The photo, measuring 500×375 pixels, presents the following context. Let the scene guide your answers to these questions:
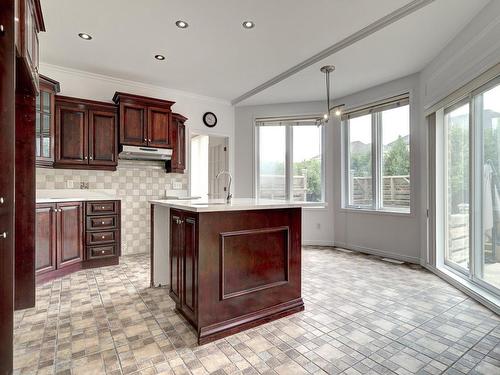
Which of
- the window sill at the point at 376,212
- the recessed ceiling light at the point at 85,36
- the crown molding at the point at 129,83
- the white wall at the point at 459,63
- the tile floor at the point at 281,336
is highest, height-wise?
the recessed ceiling light at the point at 85,36

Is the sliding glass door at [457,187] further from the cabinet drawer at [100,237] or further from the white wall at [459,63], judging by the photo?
the cabinet drawer at [100,237]

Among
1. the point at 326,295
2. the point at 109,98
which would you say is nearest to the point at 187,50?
the point at 109,98

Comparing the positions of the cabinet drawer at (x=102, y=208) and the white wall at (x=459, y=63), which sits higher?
the white wall at (x=459, y=63)

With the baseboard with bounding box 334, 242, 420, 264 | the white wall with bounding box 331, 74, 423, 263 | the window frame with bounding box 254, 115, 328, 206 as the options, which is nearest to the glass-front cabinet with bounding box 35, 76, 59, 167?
the window frame with bounding box 254, 115, 328, 206

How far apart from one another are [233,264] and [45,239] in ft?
7.86

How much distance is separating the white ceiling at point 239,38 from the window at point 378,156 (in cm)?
55

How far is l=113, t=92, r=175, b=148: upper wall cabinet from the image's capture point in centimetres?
393

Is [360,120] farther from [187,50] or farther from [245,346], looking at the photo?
[245,346]

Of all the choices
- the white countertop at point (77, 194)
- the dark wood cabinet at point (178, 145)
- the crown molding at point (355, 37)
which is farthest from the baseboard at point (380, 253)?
the white countertop at point (77, 194)

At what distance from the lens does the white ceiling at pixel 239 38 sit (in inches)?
99.4

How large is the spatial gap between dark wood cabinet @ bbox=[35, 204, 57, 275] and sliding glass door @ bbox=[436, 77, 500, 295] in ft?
15.0

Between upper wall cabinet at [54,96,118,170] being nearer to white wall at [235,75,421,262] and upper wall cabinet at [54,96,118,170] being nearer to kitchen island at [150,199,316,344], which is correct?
kitchen island at [150,199,316,344]

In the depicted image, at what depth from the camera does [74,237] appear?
3416mm

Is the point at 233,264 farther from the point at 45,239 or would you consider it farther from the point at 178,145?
the point at 178,145
